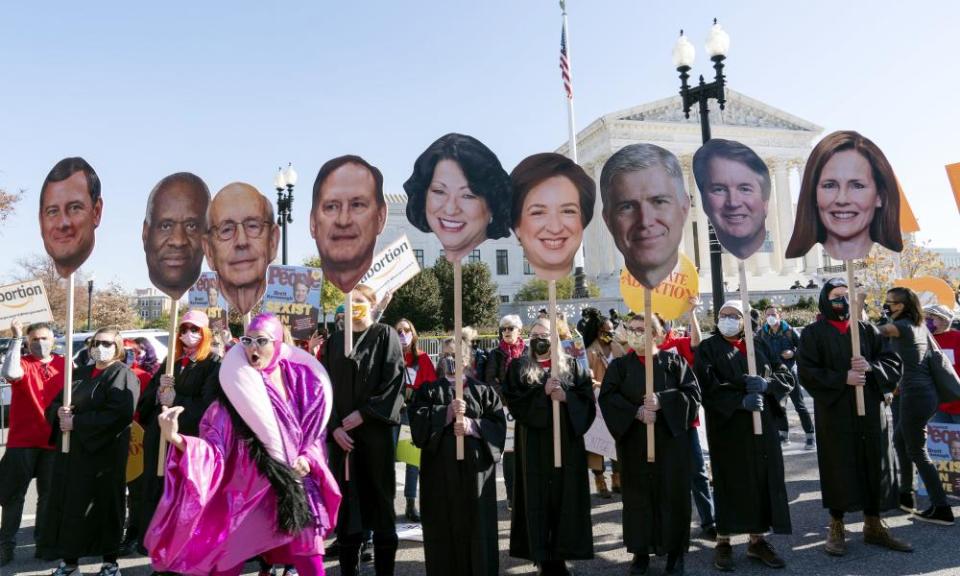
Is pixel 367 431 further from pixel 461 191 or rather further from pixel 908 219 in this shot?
pixel 908 219

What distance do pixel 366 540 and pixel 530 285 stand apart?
47034 mm

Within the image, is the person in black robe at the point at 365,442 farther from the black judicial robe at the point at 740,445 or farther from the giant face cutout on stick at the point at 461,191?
the black judicial robe at the point at 740,445

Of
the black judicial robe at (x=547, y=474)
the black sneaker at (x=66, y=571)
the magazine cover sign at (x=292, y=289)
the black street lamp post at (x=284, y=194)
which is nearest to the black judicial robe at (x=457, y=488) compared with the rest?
the black judicial robe at (x=547, y=474)

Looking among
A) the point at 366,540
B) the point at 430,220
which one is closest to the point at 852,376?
the point at 430,220

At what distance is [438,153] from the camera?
5.30 metres

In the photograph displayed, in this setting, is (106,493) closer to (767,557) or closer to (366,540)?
(366,540)

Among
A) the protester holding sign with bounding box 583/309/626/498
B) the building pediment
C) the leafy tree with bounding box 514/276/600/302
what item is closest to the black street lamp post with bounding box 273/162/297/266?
the protester holding sign with bounding box 583/309/626/498

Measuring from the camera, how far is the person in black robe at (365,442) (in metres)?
4.84

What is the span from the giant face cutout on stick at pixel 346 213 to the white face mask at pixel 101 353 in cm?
183

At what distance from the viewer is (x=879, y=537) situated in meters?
5.21

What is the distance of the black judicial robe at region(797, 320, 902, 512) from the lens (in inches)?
205

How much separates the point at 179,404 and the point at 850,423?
540 centimetres

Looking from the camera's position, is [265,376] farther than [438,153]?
No

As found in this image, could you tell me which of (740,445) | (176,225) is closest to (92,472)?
(176,225)
